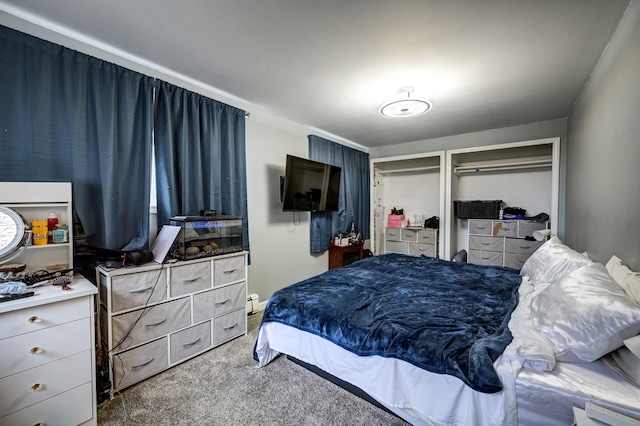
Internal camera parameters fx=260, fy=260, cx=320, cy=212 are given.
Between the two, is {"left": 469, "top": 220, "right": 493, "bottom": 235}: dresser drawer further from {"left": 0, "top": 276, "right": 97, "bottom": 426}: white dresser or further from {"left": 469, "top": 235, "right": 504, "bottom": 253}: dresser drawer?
{"left": 0, "top": 276, "right": 97, "bottom": 426}: white dresser

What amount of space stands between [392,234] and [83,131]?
15.1ft

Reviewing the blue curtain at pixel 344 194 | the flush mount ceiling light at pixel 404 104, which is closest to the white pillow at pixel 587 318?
the flush mount ceiling light at pixel 404 104

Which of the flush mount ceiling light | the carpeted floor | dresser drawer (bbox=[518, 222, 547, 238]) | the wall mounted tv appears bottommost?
the carpeted floor

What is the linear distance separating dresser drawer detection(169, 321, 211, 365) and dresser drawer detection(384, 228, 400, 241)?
3.70 metres

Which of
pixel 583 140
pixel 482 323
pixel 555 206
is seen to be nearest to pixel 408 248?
pixel 555 206

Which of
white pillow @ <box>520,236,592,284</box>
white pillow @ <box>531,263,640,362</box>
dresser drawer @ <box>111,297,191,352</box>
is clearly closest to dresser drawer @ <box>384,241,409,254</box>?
white pillow @ <box>520,236,592,284</box>

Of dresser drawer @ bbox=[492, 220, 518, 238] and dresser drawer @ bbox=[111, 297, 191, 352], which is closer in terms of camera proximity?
dresser drawer @ bbox=[111, 297, 191, 352]

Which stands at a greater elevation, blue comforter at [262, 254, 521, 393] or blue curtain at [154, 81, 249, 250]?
blue curtain at [154, 81, 249, 250]

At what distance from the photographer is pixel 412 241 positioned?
4887 millimetres

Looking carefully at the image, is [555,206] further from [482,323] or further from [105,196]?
[105,196]

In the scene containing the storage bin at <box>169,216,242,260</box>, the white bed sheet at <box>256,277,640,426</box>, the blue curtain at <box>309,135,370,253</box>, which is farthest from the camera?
the blue curtain at <box>309,135,370,253</box>

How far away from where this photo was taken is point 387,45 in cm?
195

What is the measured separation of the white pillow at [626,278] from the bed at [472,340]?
1.8 inches

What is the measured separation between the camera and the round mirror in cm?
155
